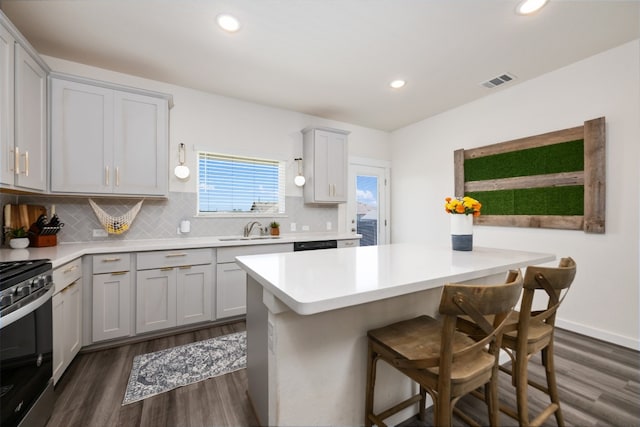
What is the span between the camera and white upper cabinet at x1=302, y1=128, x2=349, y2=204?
388cm

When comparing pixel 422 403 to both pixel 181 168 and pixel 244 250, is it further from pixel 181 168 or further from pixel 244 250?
pixel 181 168

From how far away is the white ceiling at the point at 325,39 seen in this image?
204cm

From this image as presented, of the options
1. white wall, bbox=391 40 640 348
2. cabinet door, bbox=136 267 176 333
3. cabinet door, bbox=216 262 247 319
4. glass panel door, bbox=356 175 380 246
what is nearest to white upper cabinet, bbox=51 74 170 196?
cabinet door, bbox=136 267 176 333

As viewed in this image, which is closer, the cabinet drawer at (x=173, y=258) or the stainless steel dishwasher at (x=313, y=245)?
the cabinet drawer at (x=173, y=258)

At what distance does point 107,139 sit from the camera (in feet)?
8.46

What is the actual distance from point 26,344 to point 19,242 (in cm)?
133

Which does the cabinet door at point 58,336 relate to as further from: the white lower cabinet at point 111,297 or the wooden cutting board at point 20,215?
the wooden cutting board at point 20,215

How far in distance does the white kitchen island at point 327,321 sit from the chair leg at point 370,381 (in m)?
0.04

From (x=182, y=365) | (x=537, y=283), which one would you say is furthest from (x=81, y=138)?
(x=537, y=283)

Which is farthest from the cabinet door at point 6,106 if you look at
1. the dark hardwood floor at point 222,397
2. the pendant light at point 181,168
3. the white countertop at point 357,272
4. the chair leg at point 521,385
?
the chair leg at point 521,385

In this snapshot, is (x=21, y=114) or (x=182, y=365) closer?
(x=21, y=114)

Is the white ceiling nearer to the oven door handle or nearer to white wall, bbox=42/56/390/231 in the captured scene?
white wall, bbox=42/56/390/231

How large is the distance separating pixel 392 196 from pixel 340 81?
2.54m

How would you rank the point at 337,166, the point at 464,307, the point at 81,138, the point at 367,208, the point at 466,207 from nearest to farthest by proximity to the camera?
1. the point at 464,307
2. the point at 466,207
3. the point at 81,138
4. the point at 337,166
5. the point at 367,208
